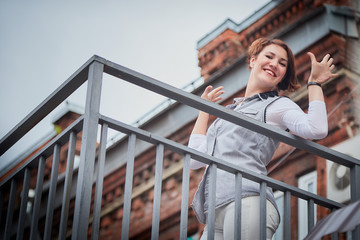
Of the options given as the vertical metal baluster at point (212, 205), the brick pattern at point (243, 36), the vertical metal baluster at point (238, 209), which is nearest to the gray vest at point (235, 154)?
the vertical metal baluster at point (238, 209)

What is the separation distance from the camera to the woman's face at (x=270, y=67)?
15.6 feet

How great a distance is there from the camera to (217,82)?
11570 mm

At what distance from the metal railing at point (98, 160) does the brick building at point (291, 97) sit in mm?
5188

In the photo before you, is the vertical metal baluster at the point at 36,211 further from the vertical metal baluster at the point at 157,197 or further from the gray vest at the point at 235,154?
the gray vest at the point at 235,154

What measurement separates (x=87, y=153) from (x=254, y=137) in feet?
3.88

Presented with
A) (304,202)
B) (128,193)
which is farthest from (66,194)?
(304,202)

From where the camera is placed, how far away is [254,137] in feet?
14.0

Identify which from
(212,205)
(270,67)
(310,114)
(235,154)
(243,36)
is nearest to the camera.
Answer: (212,205)

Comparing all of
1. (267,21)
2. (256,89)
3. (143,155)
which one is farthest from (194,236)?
(256,89)

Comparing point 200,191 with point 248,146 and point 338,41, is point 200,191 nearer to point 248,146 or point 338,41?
point 248,146

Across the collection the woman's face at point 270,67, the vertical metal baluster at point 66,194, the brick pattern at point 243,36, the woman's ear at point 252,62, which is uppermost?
the brick pattern at point 243,36

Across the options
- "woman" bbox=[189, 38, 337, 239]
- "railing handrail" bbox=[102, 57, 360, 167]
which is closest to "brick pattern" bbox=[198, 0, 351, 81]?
"woman" bbox=[189, 38, 337, 239]

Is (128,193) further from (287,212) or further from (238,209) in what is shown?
(287,212)

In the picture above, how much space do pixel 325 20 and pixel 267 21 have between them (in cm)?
164
